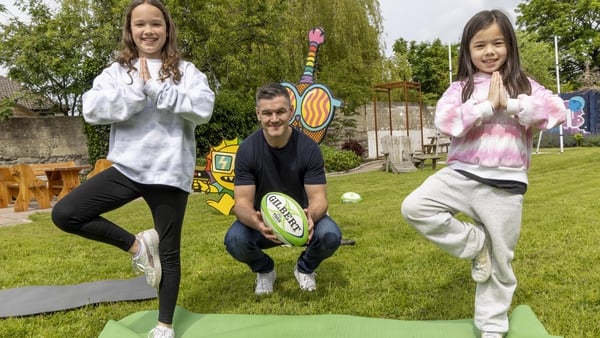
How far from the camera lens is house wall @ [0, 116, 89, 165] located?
13.7 meters

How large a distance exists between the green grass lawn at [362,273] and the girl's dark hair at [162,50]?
1.66 meters

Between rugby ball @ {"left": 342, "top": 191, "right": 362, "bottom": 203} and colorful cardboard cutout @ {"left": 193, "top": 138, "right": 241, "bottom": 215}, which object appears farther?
rugby ball @ {"left": 342, "top": 191, "right": 362, "bottom": 203}

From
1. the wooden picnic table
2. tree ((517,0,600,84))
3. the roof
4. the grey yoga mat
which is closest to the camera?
the grey yoga mat

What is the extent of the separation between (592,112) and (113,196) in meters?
22.3

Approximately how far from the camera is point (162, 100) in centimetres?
240

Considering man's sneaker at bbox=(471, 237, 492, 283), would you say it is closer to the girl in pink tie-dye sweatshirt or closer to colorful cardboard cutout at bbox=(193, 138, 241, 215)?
the girl in pink tie-dye sweatshirt

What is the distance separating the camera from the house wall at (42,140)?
1371cm

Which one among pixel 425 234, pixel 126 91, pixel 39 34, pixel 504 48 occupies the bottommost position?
pixel 425 234

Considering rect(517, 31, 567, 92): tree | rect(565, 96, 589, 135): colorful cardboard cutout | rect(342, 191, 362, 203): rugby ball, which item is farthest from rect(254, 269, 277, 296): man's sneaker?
rect(517, 31, 567, 92): tree

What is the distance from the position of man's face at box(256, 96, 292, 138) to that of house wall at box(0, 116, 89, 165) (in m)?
13.1

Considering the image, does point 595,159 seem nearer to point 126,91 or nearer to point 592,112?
point 592,112

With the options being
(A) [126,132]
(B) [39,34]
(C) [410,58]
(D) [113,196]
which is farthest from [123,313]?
A: (C) [410,58]

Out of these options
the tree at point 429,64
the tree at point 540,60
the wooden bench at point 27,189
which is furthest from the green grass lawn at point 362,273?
the tree at point 429,64

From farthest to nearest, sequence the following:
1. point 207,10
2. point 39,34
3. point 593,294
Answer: point 39,34
point 207,10
point 593,294
